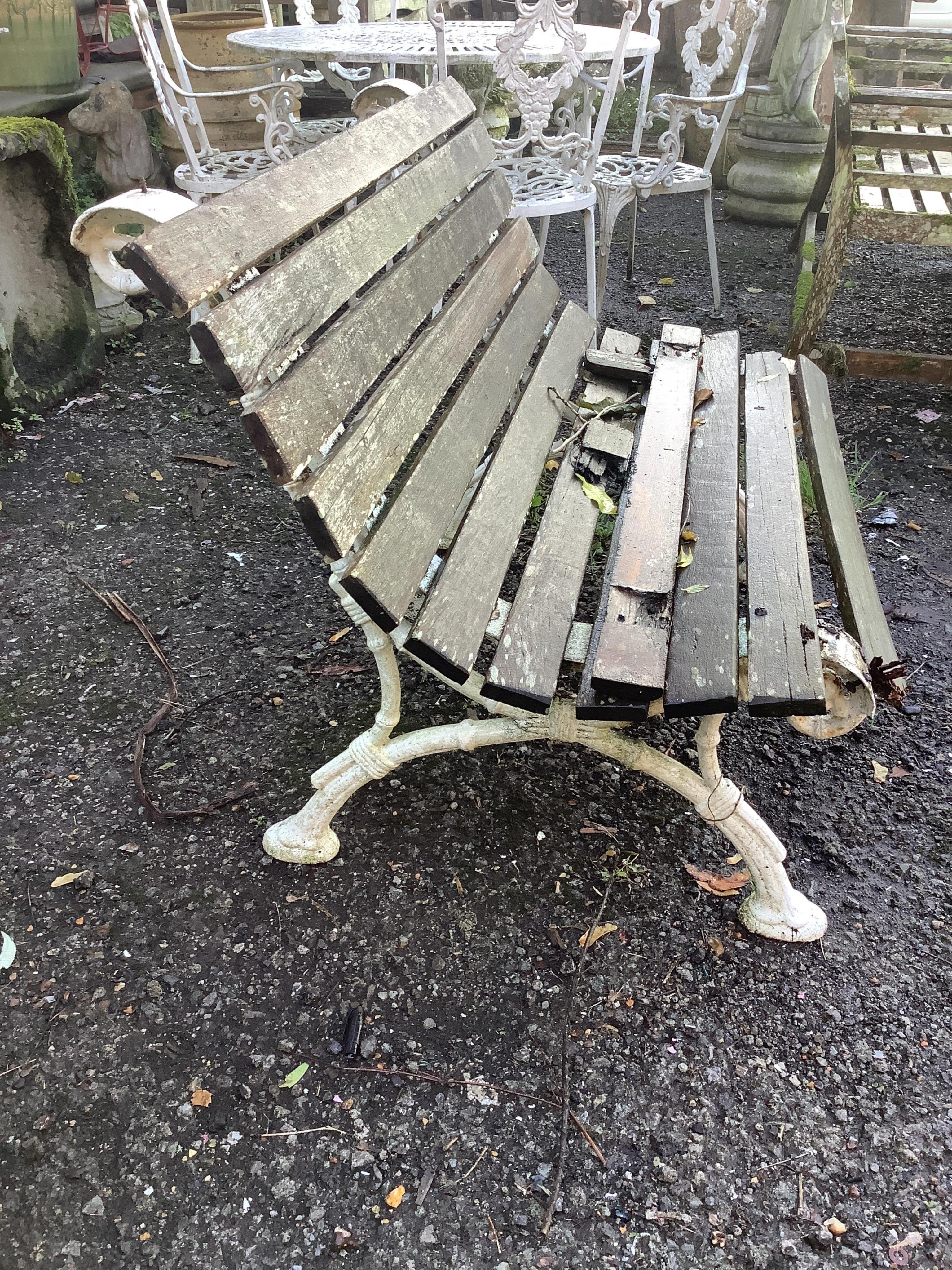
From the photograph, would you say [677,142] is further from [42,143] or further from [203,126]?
[42,143]

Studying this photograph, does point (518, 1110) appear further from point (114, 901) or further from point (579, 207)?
point (579, 207)

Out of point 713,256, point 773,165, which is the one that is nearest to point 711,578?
point 713,256

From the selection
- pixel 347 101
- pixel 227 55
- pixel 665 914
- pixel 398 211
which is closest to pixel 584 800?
pixel 665 914

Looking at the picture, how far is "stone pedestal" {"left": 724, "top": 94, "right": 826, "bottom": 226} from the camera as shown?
Result: 18.3 feet

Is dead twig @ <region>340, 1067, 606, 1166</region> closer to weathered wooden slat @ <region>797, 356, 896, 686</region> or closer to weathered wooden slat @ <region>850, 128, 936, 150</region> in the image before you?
weathered wooden slat @ <region>797, 356, 896, 686</region>

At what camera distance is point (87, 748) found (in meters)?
2.14

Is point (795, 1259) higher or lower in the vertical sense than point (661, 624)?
lower

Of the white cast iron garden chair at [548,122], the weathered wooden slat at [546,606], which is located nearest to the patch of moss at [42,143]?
the white cast iron garden chair at [548,122]

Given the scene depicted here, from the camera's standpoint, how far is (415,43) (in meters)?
3.65

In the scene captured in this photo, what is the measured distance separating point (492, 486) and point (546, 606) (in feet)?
1.14

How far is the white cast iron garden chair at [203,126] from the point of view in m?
3.31

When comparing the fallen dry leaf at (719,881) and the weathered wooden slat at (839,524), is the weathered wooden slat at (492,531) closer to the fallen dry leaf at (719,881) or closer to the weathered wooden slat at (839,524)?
the weathered wooden slat at (839,524)

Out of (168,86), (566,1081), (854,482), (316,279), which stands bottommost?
(566,1081)

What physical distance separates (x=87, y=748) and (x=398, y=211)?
1421 millimetres
